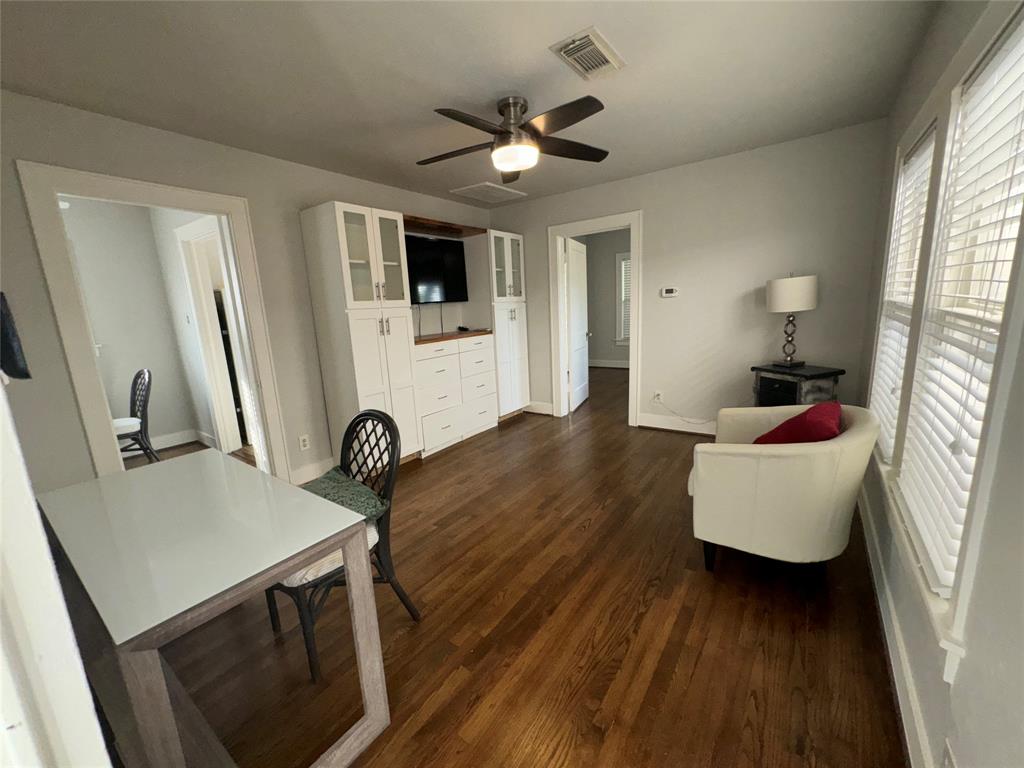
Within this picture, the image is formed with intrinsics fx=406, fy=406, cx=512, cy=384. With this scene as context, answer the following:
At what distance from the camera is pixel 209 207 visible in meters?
2.66

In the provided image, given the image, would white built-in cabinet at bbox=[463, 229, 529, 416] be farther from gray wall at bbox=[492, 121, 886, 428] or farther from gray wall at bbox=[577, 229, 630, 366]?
gray wall at bbox=[577, 229, 630, 366]

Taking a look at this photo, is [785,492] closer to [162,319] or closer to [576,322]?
[576,322]

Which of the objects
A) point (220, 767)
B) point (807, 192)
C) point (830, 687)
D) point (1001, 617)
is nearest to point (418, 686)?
point (220, 767)

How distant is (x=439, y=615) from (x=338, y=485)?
2.39 ft

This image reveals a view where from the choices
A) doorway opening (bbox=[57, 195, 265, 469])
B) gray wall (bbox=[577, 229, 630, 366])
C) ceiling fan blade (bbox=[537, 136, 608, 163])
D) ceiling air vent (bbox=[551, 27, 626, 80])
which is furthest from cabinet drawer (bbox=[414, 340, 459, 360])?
gray wall (bbox=[577, 229, 630, 366])

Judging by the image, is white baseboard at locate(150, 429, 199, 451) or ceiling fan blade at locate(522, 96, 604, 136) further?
white baseboard at locate(150, 429, 199, 451)

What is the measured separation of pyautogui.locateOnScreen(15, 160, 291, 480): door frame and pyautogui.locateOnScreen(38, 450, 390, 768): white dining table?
109cm

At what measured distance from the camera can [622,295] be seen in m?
7.39

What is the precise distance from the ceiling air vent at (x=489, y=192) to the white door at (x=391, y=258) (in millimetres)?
867

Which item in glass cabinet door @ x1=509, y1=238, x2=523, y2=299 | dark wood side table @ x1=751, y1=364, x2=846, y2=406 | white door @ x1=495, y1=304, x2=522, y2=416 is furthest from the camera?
glass cabinet door @ x1=509, y1=238, x2=523, y2=299

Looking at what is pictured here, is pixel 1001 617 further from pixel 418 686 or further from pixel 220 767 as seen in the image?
pixel 220 767

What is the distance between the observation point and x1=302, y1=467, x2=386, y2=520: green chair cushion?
159 centimetres

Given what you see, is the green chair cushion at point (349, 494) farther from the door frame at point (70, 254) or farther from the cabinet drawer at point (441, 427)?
the cabinet drawer at point (441, 427)

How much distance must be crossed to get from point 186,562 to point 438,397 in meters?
2.80
